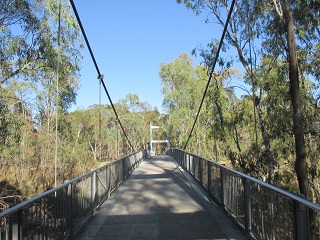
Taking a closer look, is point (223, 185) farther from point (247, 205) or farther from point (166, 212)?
point (247, 205)

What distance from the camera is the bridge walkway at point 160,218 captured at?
15.4 ft

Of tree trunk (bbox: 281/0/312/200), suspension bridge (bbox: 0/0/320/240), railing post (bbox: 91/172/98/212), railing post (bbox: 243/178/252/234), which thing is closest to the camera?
suspension bridge (bbox: 0/0/320/240)

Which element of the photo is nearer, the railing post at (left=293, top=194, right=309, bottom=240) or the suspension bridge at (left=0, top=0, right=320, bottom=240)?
the railing post at (left=293, top=194, right=309, bottom=240)

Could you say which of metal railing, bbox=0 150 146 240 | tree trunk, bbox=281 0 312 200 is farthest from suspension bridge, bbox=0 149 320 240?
tree trunk, bbox=281 0 312 200

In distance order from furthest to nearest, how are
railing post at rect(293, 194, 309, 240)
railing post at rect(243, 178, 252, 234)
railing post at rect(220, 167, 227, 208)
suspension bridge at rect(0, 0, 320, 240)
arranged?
1. railing post at rect(220, 167, 227, 208)
2. railing post at rect(243, 178, 252, 234)
3. suspension bridge at rect(0, 0, 320, 240)
4. railing post at rect(293, 194, 309, 240)

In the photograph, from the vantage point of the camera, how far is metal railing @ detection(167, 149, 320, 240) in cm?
294

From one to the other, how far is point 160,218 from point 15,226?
3.08 m

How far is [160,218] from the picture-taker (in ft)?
18.6

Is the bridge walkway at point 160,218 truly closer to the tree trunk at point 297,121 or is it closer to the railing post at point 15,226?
the railing post at point 15,226

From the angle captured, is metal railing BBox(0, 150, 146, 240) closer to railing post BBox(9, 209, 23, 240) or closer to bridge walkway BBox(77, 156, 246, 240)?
railing post BBox(9, 209, 23, 240)

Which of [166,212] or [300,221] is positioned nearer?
[300,221]

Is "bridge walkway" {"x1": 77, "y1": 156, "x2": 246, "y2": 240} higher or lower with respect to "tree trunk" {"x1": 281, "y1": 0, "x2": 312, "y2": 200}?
lower

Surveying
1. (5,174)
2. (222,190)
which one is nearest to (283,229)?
(222,190)

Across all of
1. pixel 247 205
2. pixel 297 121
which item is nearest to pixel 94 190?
pixel 247 205
